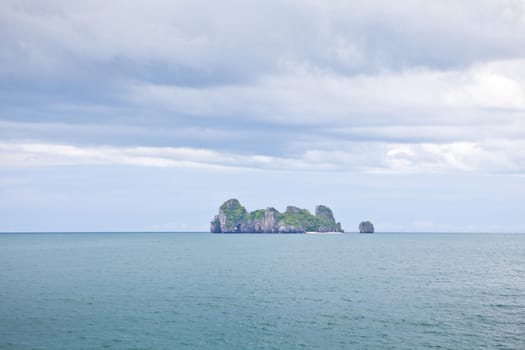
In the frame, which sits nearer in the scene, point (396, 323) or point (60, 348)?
point (60, 348)

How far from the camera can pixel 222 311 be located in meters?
72.8

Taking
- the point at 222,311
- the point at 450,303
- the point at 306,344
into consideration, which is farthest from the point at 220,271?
the point at 306,344

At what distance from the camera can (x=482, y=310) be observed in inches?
2936

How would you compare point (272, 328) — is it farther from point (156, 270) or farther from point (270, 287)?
point (156, 270)

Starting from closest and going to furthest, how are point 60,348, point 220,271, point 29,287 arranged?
1. point 60,348
2. point 29,287
3. point 220,271

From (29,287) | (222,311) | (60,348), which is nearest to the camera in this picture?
(60,348)

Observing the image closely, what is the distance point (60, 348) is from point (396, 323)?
142 feet

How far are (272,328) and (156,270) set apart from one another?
78.4m

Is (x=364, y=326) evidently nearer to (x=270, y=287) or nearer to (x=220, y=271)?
(x=270, y=287)

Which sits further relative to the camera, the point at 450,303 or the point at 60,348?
the point at 450,303

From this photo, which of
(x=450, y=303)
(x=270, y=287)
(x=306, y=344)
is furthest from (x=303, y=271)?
(x=306, y=344)

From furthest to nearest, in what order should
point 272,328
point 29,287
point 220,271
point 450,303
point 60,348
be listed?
point 220,271 → point 29,287 → point 450,303 → point 272,328 → point 60,348

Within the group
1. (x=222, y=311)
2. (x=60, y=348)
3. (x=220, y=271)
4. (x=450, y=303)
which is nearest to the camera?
(x=60, y=348)

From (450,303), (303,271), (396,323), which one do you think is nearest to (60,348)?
(396,323)
